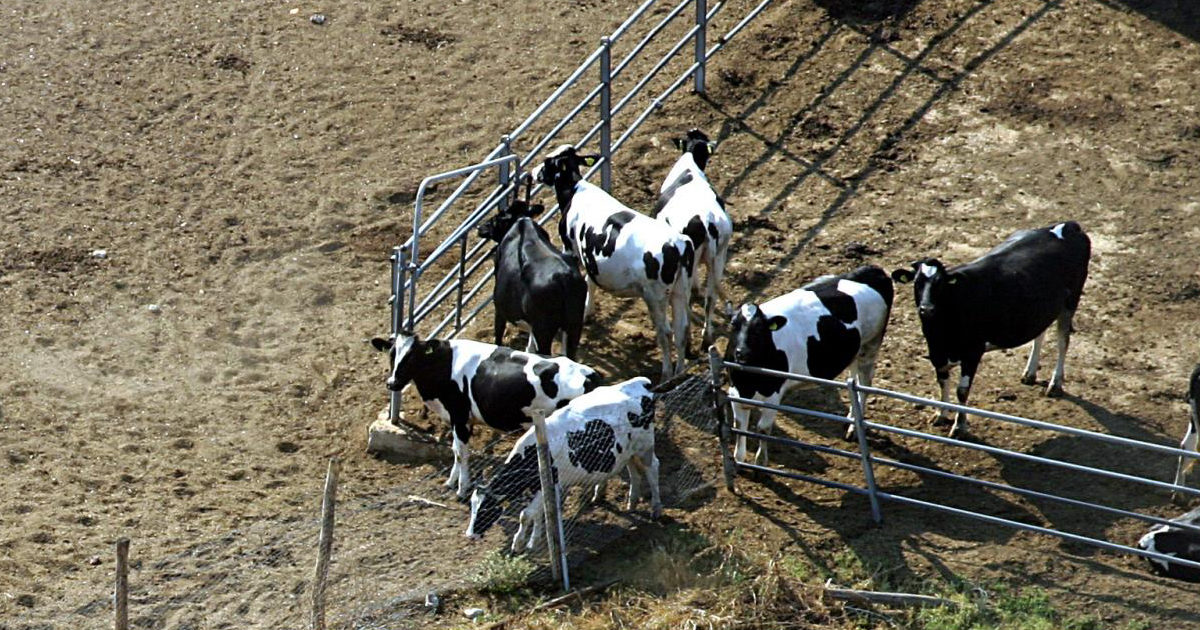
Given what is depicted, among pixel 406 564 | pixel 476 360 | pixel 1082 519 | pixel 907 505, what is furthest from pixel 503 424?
pixel 1082 519

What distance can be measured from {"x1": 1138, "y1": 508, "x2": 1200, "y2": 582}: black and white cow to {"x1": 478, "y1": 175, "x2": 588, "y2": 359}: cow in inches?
175

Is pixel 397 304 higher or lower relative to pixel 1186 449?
higher

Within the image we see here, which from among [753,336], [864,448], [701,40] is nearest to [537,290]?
[753,336]

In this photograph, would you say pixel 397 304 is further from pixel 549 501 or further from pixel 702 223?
pixel 549 501

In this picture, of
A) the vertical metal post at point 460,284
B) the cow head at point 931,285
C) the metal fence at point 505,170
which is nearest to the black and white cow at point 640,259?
the metal fence at point 505,170

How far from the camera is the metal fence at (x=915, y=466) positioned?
1020 centimetres

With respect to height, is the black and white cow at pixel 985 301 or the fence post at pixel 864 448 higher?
the black and white cow at pixel 985 301

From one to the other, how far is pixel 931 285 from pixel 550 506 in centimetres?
346

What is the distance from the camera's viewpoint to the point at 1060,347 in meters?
12.9

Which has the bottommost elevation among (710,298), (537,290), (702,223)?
(710,298)

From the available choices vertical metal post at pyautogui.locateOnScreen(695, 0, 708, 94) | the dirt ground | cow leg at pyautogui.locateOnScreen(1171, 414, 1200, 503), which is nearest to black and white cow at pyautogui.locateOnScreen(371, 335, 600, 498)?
the dirt ground

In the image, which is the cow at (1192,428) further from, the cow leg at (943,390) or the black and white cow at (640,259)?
the black and white cow at (640,259)

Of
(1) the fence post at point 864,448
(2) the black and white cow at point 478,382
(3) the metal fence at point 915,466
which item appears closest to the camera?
(3) the metal fence at point 915,466

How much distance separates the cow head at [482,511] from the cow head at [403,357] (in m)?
1.30
